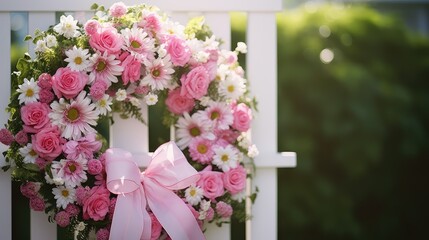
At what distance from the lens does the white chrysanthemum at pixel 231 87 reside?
8.34ft

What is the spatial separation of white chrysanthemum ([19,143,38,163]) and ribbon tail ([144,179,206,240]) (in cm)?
40

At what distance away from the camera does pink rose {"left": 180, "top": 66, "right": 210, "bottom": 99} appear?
8.07 feet

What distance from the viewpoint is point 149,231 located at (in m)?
2.35


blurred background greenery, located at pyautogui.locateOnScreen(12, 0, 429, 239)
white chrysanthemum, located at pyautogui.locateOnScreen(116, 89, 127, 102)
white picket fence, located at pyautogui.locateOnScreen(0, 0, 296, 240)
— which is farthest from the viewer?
blurred background greenery, located at pyautogui.locateOnScreen(12, 0, 429, 239)

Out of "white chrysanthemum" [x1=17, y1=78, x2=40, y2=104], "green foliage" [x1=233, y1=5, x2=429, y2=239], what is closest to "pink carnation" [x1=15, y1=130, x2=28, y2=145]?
"white chrysanthemum" [x1=17, y1=78, x2=40, y2=104]

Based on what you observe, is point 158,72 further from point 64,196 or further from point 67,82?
point 64,196

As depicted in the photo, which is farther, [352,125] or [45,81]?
[352,125]

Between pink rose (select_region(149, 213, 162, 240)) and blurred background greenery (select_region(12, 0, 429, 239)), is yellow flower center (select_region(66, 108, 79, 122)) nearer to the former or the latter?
pink rose (select_region(149, 213, 162, 240))

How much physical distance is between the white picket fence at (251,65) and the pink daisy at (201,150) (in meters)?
0.22

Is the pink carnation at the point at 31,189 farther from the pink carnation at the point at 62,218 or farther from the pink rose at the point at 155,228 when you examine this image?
the pink rose at the point at 155,228

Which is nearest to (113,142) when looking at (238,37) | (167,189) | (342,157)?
(167,189)

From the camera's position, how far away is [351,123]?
3928 mm

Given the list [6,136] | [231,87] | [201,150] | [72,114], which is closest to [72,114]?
[72,114]

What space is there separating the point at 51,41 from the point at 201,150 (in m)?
0.67
